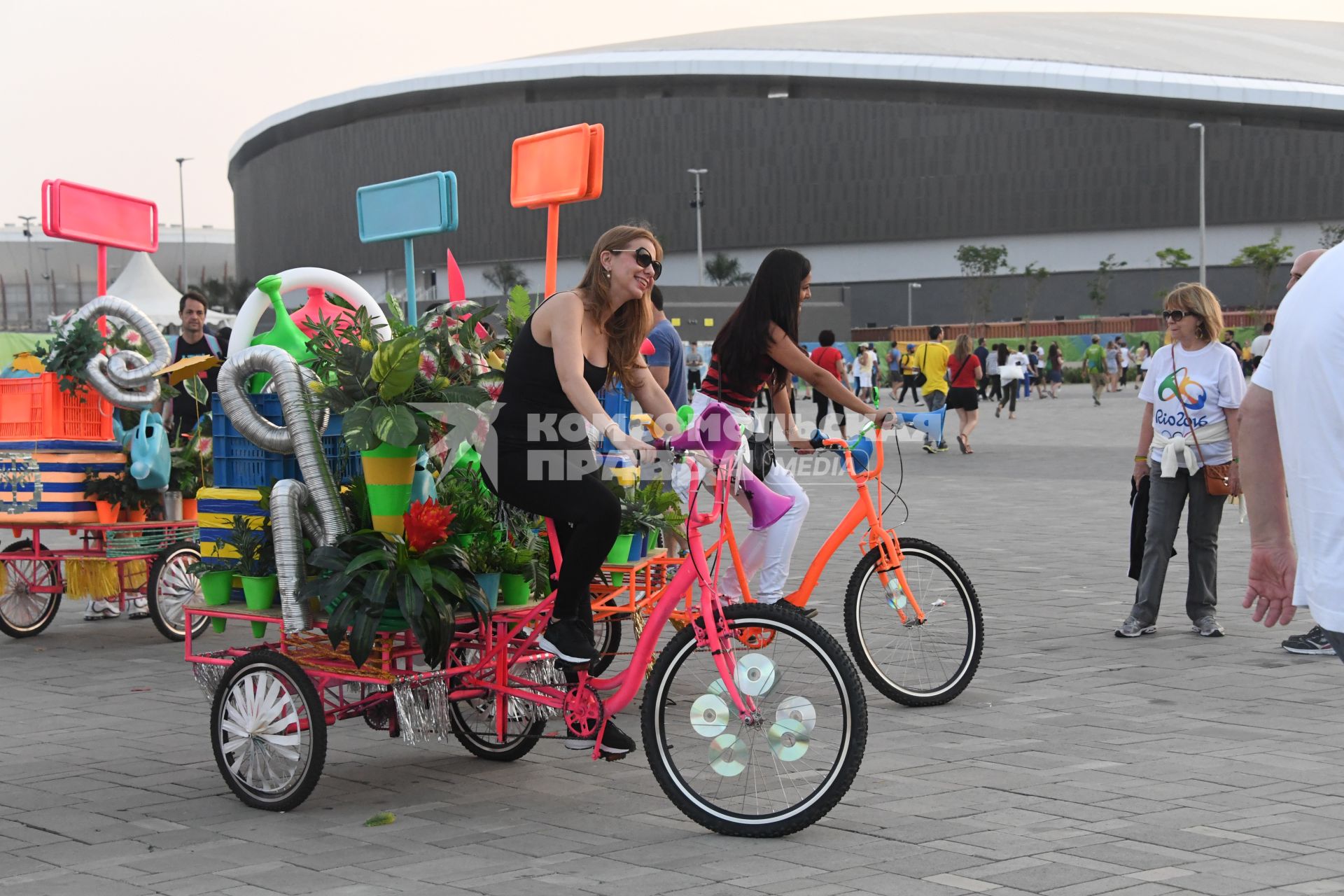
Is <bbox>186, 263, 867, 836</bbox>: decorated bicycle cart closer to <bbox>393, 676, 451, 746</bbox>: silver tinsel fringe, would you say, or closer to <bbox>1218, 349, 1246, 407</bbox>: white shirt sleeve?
<bbox>393, 676, 451, 746</bbox>: silver tinsel fringe

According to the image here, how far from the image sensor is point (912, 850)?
4.31m

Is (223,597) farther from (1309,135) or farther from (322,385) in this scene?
(1309,135)

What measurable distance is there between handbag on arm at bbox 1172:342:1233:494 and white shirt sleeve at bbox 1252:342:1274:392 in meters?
4.95

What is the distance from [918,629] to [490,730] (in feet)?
5.82

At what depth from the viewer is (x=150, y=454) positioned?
8.57 metres

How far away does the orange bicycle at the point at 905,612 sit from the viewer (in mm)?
6289

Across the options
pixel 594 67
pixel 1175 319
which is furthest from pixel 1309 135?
pixel 1175 319

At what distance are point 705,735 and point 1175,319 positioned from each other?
14.1ft

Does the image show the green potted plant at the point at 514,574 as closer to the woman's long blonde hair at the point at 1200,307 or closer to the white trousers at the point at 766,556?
the white trousers at the point at 766,556

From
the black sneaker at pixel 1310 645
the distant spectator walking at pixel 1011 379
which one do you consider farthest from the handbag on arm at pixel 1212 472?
the distant spectator walking at pixel 1011 379

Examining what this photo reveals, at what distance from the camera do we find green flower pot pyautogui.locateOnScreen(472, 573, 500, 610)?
530 cm

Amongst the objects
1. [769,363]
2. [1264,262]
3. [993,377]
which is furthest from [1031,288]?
[769,363]

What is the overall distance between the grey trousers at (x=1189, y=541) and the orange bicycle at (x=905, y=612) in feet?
5.91

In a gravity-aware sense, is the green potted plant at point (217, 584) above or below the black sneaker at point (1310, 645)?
above
